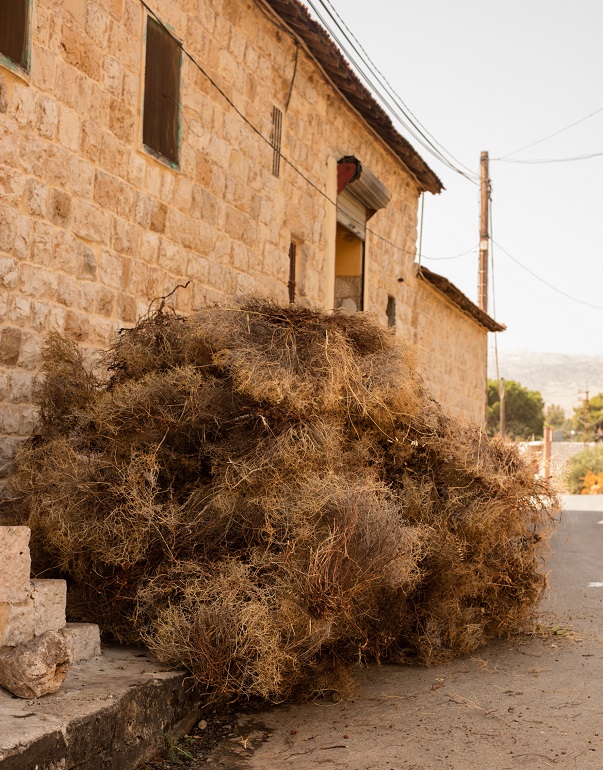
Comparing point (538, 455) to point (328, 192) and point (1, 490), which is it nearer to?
point (1, 490)

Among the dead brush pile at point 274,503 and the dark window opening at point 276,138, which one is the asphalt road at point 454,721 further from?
the dark window opening at point 276,138

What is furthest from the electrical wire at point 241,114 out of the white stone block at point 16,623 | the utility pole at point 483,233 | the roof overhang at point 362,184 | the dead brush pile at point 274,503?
the utility pole at point 483,233

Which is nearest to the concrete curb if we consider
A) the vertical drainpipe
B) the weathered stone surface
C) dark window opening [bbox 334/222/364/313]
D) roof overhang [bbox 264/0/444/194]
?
the weathered stone surface

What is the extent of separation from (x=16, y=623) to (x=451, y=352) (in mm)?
15688

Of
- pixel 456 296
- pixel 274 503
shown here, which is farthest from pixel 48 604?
pixel 456 296

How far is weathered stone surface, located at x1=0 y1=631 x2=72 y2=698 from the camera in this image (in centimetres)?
341

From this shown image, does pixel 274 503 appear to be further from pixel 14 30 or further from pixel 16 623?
pixel 14 30

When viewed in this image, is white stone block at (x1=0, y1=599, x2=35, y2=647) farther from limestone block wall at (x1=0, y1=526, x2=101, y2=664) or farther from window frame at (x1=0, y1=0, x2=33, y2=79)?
window frame at (x1=0, y1=0, x2=33, y2=79)

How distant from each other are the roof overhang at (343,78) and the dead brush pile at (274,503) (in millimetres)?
5641

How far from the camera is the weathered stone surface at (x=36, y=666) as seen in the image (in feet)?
11.2

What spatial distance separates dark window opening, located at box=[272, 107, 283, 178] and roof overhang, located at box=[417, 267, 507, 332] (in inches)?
250

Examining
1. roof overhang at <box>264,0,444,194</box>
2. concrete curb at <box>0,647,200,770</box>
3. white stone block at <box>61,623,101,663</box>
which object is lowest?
concrete curb at <box>0,647,200,770</box>

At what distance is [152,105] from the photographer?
775 centimetres

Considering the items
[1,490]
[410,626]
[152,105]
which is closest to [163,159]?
[152,105]
